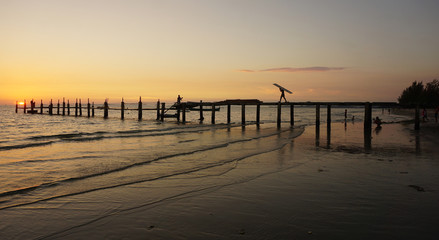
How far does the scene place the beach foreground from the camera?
386 centimetres

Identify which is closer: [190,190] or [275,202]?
[275,202]

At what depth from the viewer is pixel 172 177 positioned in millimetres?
7156

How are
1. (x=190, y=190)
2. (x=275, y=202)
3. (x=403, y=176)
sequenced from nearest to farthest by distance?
(x=275, y=202) < (x=190, y=190) < (x=403, y=176)

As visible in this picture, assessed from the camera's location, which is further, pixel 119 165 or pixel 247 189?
pixel 119 165

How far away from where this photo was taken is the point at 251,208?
4.82 metres

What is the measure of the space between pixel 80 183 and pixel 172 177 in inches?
76.1

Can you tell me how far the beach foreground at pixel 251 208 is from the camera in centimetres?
386

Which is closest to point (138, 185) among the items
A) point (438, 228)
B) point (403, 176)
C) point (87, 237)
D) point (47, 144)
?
point (87, 237)

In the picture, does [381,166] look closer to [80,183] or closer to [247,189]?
[247,189]

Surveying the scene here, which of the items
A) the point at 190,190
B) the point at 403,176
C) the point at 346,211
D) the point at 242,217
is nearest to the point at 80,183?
the point at 190,190

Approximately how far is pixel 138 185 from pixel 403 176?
19.2 feet

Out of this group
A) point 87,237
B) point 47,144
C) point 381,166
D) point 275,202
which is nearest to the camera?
point 87,237

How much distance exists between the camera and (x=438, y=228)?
154 inches

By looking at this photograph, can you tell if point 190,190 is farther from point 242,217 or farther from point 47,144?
point 47,144
